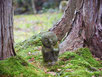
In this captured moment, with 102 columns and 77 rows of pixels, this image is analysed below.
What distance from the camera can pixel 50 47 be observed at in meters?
4.84

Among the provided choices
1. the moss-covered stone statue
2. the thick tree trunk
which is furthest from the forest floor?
the thick tree trunk

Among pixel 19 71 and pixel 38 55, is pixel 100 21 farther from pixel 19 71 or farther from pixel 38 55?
pixel 19 71

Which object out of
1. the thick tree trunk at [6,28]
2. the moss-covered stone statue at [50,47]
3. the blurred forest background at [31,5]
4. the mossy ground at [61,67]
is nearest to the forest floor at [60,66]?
the mossy ground at [61,67]

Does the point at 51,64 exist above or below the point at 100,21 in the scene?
below

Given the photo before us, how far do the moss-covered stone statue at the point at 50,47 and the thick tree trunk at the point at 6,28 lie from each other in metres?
0.88

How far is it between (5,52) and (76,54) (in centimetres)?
210

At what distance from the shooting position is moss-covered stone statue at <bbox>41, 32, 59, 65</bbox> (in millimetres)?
Result: 4754

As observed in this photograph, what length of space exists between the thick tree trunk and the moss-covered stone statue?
34.6 inches

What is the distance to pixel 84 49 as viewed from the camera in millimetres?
5734

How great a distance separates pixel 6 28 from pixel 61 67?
177cm

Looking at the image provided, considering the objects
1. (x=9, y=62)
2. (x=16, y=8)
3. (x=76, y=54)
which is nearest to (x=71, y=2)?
(x=76, y=54)

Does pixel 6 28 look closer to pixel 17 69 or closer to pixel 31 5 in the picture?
pixel 17 69

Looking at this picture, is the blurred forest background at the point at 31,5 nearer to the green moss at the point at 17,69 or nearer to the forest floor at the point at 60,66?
the forest floor at the point at 60,66

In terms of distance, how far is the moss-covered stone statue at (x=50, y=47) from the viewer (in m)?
4.75
